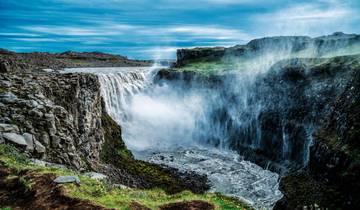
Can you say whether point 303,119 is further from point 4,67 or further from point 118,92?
point 4,67

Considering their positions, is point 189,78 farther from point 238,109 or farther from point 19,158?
point 19,158

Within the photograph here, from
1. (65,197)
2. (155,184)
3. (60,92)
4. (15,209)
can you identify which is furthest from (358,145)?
(60,92)

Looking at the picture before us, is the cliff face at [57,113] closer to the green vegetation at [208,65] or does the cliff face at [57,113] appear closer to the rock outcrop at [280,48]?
the rock outcrop at [280,48]

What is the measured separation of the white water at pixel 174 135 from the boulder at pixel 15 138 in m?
14.5

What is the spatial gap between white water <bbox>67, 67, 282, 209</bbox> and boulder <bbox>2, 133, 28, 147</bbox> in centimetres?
1446

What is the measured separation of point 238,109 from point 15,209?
32.8 metres

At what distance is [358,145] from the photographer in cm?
1827

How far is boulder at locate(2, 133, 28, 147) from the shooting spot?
630 inches

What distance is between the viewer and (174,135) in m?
42.8

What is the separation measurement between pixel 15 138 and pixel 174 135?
27.5m

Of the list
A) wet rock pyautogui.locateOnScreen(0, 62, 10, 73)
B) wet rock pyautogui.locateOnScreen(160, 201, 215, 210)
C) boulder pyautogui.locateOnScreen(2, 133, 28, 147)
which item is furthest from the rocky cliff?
wet rock pyautogui.locateOnScreen(160, 201, 215, 210)

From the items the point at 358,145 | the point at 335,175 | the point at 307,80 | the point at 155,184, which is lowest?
the point at 155,184

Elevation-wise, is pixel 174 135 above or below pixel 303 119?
below

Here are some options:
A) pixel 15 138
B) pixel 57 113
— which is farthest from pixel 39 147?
pixel 57 113
